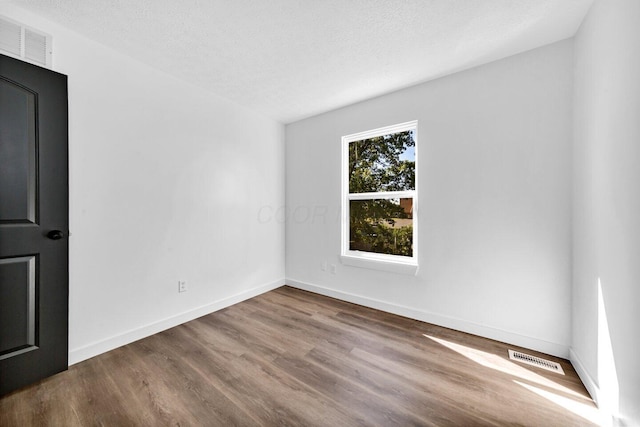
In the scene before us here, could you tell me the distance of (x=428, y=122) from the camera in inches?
102

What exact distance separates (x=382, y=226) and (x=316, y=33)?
2076 mm

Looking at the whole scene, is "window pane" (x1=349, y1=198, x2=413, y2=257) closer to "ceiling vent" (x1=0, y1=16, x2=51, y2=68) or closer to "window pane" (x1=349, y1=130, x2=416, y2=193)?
"window pane" (x1=349, y1=130, x2=416, y2=193)

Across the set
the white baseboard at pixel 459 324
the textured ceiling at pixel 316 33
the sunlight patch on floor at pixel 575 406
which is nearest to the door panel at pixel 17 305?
the textured ceiling at pixel 316 33

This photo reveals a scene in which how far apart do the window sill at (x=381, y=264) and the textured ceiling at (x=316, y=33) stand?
1953 mm

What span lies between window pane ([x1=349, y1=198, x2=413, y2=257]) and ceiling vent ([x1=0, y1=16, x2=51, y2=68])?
3.01 meters

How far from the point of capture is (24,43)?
1.69m

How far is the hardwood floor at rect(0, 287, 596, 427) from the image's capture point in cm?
142

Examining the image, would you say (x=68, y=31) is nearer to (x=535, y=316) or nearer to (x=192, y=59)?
(x=192, y=59)

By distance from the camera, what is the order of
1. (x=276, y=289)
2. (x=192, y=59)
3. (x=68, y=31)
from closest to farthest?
(x=68, y=31), (x=192, y=59), (x=276, y=289)

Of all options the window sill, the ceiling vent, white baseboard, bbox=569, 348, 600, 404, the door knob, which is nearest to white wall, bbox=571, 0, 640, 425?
white baseboard, bbox=569, 348, 600, 404

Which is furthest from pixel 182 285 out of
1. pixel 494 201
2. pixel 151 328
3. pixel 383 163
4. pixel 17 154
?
pixel 494 201

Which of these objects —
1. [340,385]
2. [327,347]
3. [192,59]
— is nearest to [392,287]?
[327,347]

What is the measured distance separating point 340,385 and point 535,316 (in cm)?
172

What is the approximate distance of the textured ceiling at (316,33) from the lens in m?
1.66
